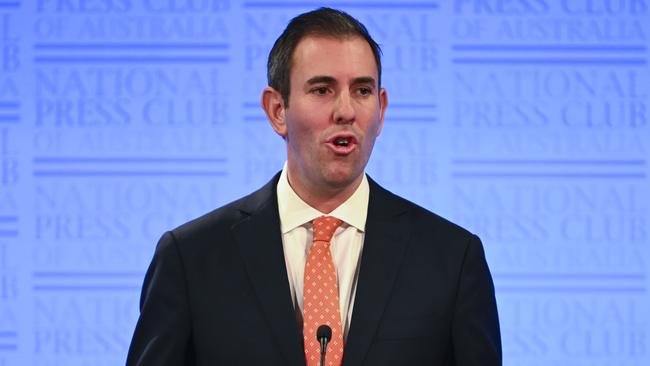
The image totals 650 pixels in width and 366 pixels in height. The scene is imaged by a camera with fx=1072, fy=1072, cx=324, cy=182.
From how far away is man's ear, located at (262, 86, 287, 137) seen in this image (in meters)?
2.26

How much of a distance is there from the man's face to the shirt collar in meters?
0.04

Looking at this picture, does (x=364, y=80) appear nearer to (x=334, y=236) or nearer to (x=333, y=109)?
(x=333, y=109)

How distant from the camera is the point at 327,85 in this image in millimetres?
2125

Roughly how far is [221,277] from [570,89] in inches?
73.6

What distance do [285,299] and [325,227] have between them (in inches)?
7.2

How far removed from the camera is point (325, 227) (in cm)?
217

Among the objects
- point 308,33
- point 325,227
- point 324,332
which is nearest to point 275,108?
point 308,33

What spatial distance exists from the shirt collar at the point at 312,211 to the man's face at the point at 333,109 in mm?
45

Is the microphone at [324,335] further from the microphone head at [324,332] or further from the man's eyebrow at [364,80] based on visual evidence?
the man's eyebrow at [364,80]

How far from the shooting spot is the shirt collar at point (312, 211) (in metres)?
2.20

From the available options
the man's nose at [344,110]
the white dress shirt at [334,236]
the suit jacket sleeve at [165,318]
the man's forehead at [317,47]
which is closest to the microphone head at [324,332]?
the white dress shirt at [334,236]

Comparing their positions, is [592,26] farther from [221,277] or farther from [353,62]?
[221,277]

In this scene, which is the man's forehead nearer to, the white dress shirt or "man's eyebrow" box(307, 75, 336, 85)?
"man's eyebrow" box(307, 75, 336, 85)

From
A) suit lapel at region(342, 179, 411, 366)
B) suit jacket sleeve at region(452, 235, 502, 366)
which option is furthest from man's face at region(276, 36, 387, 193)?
suit jacket sleeve at region(452, 235, 502, 366)
